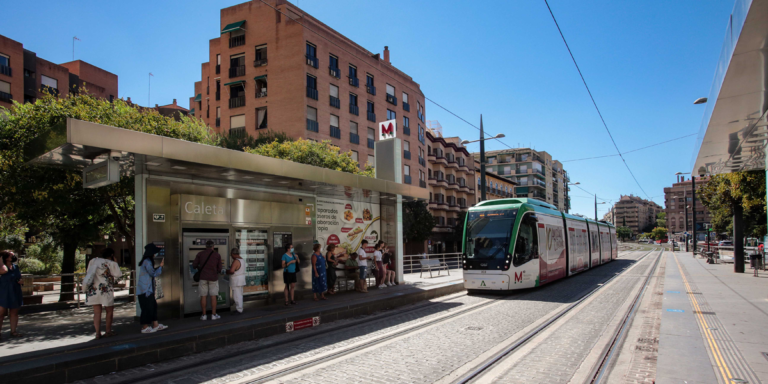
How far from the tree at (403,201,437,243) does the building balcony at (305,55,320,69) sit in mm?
14503

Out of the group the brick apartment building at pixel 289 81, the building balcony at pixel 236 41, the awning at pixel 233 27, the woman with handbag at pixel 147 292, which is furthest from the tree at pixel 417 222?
the woman with handbag at pixel 147 292

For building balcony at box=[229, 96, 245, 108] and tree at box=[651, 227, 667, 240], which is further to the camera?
tree at box=[651, 227, 667, 240]

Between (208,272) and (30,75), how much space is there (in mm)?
49145

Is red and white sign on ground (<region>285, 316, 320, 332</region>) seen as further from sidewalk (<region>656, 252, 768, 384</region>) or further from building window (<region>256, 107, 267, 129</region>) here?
building window (<region>256, 107, 267, 129</region>)

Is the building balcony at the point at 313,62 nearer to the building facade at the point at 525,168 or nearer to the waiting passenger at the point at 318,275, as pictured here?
the waiting passenger at the point at 318,275

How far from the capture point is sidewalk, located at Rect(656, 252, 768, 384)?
584 centimetres

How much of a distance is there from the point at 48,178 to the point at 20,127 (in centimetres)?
210

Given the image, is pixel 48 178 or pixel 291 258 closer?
pixel 291 258

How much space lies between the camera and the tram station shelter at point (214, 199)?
802 cm

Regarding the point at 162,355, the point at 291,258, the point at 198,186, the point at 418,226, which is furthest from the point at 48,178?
the point at 418,226

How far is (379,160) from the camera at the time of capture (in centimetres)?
1661

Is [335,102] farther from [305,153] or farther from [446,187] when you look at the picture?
[446,187]

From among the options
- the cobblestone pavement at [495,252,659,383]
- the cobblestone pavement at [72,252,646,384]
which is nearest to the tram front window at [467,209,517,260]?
the cobblestone pavement at [72,252,646,384]

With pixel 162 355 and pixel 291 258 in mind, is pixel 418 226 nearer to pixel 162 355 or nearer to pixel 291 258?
pixel 291 258
